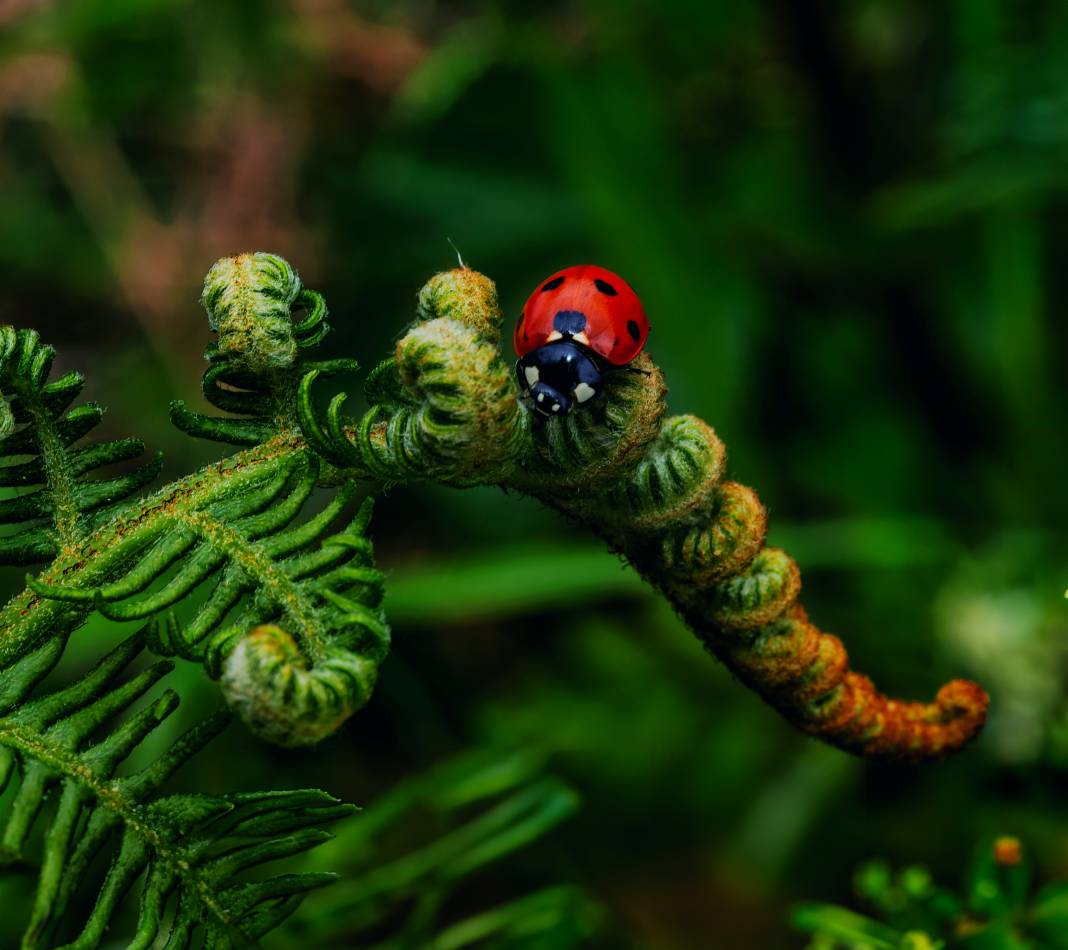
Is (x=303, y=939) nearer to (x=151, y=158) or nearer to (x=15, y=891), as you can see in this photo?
(x=15, y=891)

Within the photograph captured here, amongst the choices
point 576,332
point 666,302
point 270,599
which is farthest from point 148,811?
point 666,302

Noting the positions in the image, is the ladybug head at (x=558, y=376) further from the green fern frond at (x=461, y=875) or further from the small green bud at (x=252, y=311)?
the green fern frond at (x=461, y=875)

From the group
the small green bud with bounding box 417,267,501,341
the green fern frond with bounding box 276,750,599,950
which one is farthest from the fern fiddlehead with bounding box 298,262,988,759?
the green fern frond with bounding box 276,750,599,950

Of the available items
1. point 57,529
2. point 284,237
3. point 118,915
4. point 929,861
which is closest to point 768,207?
point 284,237

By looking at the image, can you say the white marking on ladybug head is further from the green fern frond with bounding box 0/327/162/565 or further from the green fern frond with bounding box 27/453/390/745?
the green fern frond with bounding box 0/327/162/565

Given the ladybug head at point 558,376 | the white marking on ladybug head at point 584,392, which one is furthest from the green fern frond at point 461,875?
the white marking on ladybug head at point 584,392

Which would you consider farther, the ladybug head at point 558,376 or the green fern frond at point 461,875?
the green fern frond at point 461,875
